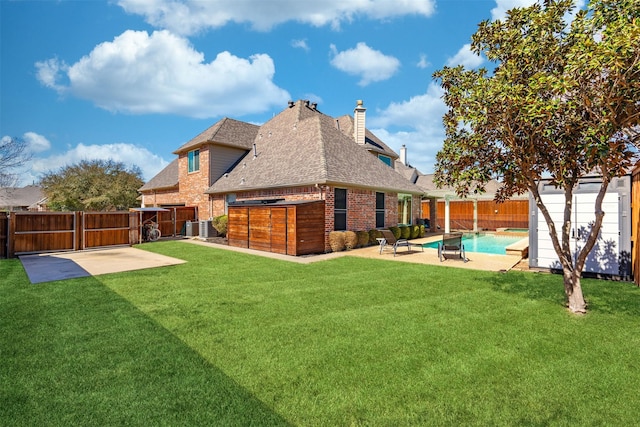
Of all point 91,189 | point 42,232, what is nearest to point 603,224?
point 42,232

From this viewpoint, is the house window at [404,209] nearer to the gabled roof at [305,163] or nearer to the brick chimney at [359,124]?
the gabled roof at [305,163]

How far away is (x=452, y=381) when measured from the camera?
363 cm

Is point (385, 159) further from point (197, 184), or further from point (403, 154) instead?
point (403, 154)

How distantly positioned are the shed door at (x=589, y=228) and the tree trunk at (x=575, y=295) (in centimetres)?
360

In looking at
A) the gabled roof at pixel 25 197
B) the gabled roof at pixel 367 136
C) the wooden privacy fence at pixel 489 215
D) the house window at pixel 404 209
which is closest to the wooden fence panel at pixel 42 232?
the gabled roof at pixel 367 136

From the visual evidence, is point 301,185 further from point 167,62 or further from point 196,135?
point 196,135

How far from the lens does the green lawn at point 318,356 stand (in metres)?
3.10

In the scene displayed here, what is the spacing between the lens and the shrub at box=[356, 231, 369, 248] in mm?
15794

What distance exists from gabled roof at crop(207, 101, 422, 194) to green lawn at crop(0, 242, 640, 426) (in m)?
8.57

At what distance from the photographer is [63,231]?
50.5 ft

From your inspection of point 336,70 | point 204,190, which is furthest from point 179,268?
point 336,70

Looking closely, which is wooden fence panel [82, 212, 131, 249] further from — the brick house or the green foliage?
the green foliage

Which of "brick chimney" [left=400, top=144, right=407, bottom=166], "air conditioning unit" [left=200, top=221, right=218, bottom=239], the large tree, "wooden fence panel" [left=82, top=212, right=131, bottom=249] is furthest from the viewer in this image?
"brick chimney" [left=400, top=144, right=407, bottom=166]

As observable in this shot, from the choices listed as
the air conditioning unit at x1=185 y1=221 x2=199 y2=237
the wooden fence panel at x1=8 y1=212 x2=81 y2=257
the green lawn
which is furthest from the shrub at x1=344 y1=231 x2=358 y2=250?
the wooden fence panel at x1=8 y1=212 x2=81 y2=257
